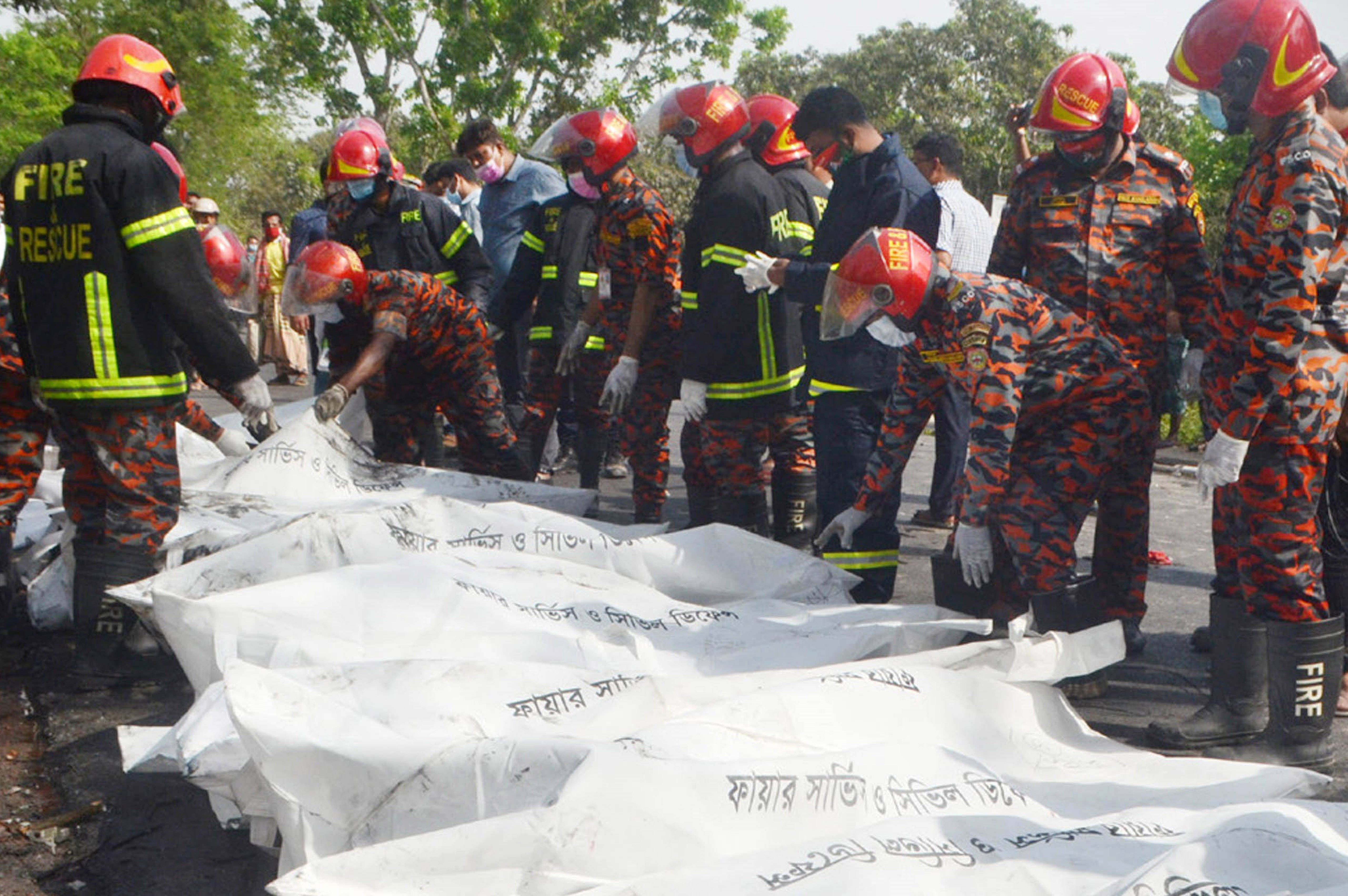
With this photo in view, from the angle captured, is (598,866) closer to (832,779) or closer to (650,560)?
(832,779)

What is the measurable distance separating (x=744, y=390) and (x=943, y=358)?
143 centimetres

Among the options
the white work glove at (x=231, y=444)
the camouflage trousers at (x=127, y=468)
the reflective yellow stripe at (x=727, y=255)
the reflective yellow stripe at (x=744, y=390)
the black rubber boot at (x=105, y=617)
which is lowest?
the black rubber boot at (x=105, y=617)

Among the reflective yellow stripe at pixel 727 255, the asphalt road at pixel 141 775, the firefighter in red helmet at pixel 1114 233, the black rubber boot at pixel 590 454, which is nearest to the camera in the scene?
the asphalt road at pixel 141 775

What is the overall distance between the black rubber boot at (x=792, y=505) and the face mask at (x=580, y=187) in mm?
1588

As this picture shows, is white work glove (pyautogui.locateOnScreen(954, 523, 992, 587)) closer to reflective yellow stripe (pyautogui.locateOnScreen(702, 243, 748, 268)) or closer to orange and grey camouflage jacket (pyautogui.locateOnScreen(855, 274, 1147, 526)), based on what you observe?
orange and grey camouflage jacket (pyautogui.locateOnScreen(855, 274, 1147, 526))

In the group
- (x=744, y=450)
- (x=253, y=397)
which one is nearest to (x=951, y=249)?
(x=744, y=450)

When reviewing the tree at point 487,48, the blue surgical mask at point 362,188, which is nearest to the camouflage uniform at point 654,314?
the blue surgical mask at point 362,188

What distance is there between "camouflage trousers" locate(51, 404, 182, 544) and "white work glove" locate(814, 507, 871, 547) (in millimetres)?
1979

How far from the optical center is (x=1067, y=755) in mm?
2945

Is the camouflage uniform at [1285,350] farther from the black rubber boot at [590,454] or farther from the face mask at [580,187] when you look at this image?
the black rubber boot at [590,454]

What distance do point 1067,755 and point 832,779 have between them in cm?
79

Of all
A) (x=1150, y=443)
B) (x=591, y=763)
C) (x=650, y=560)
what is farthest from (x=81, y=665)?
(x=1150, y=443)

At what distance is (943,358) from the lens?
387 centimetres

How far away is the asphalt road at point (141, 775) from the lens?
8.81ft
